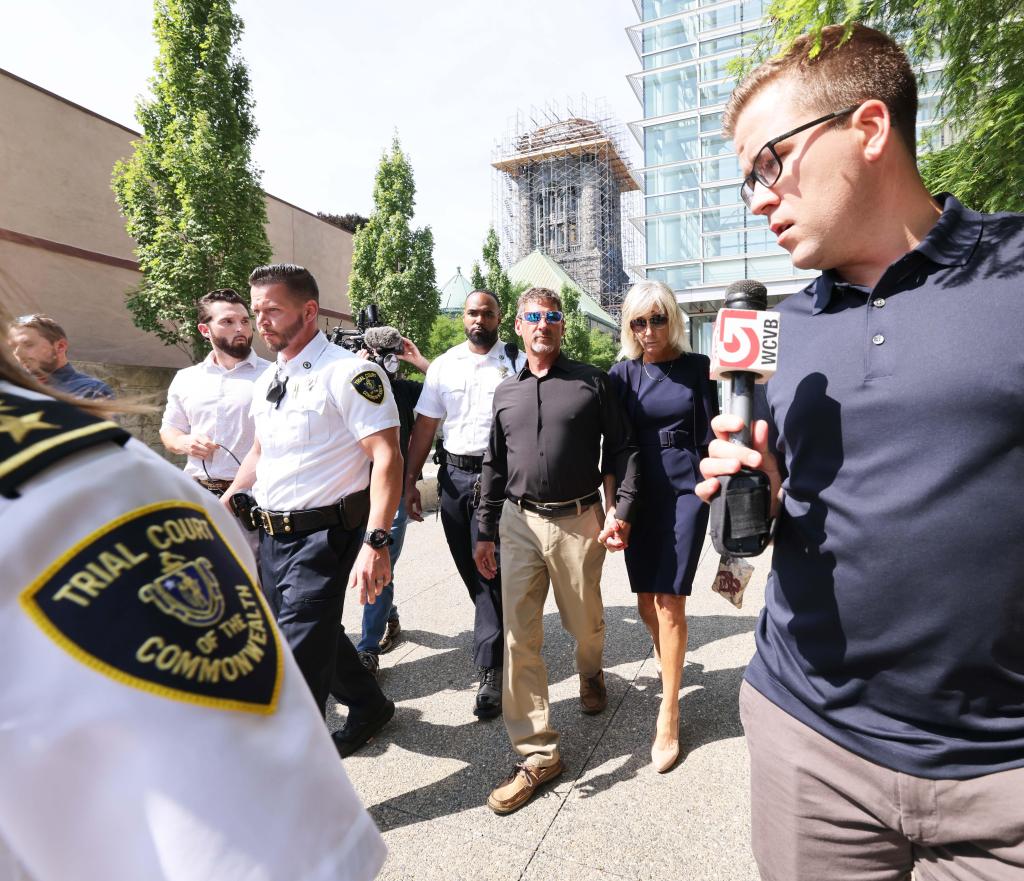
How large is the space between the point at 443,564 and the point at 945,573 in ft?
18.5

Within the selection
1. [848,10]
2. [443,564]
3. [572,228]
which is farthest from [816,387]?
[572,228]

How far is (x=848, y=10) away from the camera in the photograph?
1.85 m

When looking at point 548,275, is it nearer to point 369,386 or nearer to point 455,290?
point 455,290

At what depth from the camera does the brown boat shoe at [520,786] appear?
2.71 m

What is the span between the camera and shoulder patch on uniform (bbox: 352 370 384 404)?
9.78ft

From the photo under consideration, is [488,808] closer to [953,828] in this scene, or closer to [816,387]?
[953,828]

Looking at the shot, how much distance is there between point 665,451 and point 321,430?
1707 mm

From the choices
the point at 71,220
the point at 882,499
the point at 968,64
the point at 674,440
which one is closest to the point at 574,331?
the point at 71,220

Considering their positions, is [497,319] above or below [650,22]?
below

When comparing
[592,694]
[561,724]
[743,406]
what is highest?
[743,406]

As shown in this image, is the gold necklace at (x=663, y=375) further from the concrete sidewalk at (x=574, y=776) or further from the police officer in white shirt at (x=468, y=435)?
the concrete sidewalk at (x=574, y=776)

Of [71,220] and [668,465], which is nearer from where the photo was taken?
[668,465]

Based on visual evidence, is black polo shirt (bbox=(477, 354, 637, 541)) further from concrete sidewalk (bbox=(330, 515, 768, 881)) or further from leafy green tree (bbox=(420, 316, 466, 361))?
leafy green tree (bbox=(420, 316, 466, 361))

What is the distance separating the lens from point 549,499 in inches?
126
